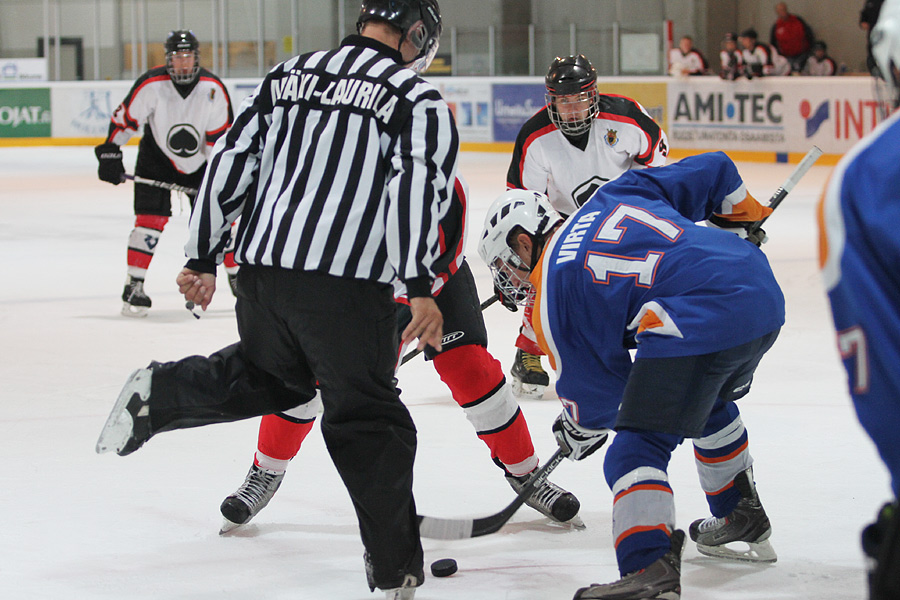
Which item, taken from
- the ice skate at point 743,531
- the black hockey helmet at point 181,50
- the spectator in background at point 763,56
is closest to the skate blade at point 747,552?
the ice skate at point 743,531

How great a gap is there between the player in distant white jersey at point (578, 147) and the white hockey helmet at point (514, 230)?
5.22 ft

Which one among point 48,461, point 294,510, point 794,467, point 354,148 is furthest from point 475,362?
point 48,461

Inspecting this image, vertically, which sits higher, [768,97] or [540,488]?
[768,97]

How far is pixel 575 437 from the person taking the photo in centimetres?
218

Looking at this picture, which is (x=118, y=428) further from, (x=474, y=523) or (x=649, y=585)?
(x=649, y=585)

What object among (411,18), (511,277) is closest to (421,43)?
(411,18)

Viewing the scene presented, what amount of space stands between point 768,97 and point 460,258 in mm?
9572

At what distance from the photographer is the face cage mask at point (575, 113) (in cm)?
396

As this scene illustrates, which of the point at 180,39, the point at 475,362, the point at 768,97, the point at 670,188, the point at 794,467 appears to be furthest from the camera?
the point at 768,97

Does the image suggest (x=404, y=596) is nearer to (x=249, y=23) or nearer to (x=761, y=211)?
(x=761, y=211)

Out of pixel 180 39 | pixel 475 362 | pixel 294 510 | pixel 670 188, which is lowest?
pixel 294 510

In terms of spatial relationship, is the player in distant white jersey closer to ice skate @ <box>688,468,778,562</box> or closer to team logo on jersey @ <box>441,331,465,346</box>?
team logo on jersey @ <box>441,331,465,346</box>

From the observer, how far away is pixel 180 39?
5566 millimetres

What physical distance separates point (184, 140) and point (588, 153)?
236 centimetres
